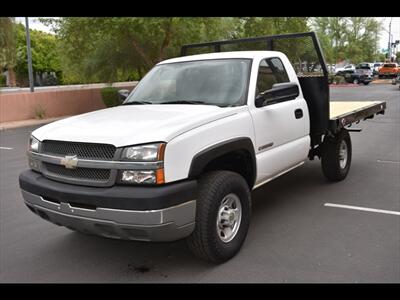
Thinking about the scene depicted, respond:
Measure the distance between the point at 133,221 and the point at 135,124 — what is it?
2.77ft

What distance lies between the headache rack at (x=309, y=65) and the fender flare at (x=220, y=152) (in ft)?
5.72

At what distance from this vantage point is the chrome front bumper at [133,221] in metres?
3.34

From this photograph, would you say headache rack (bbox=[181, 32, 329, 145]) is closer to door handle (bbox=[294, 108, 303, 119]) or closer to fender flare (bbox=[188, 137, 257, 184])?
door handle (bbox=[294, 108, 303, 119])

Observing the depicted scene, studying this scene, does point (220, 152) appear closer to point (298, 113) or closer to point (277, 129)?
point (277, 129)

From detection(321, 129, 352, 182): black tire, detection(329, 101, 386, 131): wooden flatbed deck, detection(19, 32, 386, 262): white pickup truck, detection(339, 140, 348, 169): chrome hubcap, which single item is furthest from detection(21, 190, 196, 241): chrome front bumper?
detection(339, 140, 348, 169): chrome hubcap

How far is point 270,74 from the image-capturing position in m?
5.05

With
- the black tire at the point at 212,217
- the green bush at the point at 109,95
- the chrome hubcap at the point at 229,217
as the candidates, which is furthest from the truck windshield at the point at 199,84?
the green bush at the point at 109,95

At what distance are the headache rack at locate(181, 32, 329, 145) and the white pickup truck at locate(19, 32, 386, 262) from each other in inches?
14.8

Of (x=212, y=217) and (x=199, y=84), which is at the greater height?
(x=199, y=84)

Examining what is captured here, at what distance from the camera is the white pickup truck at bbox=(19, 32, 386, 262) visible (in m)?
3.39

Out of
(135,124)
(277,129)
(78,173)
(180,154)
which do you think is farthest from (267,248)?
(78,173)

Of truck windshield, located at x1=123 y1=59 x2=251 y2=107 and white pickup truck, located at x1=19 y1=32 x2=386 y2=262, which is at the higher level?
truck windshield, located at x1=123 y1=59 x2=251 y2=107

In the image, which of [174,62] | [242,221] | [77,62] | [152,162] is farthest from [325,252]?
[77,62]
